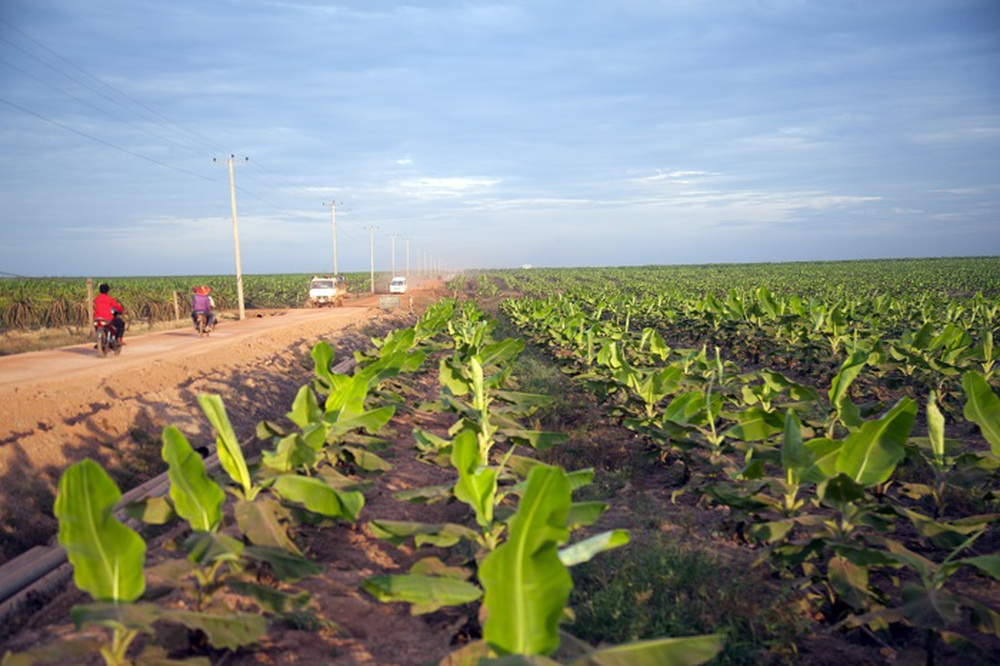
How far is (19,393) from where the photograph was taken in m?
9.33

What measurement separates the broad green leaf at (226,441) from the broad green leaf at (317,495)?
0.89 ft

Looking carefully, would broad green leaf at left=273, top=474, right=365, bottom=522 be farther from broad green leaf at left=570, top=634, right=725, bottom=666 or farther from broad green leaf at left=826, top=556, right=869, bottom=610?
broad green leaf at left=826, top=556, right=869, bottom=610

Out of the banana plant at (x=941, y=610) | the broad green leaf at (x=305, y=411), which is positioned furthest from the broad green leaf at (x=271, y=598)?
the banana plant at (x=941, y=610)

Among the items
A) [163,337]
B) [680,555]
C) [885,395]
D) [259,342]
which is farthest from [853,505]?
[163,337]

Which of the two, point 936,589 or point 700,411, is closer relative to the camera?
point 936,589

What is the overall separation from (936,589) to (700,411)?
2.30 meters

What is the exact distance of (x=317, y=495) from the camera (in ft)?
11.0

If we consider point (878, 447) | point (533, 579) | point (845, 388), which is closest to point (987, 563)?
point (878, 447)

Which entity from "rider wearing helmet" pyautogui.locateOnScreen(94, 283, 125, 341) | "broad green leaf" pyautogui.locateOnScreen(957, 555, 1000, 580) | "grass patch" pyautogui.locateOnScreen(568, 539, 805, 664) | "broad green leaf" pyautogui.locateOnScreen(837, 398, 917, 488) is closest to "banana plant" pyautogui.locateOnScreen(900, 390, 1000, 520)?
"broad green leaf" pyautogui.locateOnScreen(837, 398, 917, 488)

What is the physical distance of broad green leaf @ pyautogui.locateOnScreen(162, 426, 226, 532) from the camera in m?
2.94

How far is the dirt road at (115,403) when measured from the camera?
624cm

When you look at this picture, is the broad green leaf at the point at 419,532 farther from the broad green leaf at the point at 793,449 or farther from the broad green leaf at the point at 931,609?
the broad green leaf at the point at 931,609

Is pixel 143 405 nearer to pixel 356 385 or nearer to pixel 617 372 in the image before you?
pixel 356 385

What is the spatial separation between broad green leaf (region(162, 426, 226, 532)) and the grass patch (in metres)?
2.10
